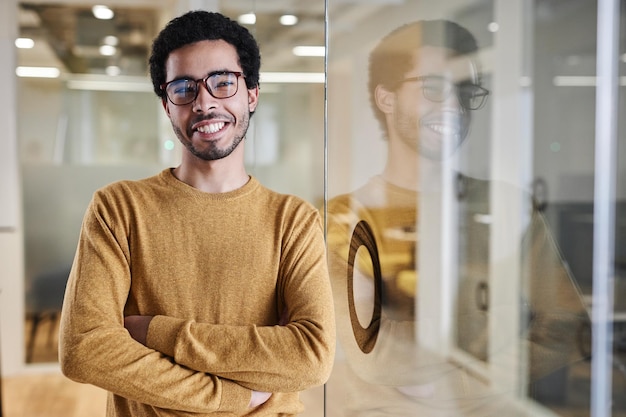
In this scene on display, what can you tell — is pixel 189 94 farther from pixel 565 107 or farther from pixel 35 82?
pixel 35 82

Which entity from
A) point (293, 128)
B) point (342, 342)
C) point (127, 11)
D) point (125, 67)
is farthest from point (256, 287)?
point (125, 67)

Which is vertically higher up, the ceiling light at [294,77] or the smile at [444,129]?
the ceiling light at [294,77]

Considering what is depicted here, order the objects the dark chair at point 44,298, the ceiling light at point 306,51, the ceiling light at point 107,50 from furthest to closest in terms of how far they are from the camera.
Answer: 1. the ceiling light at point 107,50
2. the dark chair at point 44,298
3. the ceiling light at point 306,51

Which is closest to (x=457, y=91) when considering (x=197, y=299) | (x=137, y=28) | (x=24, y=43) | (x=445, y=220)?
(x=445, y=220)

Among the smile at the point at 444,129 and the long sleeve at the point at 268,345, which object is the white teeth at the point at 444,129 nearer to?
the smile at the point at 444,129

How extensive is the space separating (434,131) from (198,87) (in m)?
0.62

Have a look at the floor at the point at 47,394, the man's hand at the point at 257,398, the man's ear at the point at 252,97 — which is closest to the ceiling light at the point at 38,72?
the floor at the point at 47,394

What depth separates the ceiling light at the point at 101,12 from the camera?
3.14 m

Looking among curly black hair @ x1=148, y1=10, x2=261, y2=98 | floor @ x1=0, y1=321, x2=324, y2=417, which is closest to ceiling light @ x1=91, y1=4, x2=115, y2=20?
floor @ x1=0, y1=321, x2=324, y2=417

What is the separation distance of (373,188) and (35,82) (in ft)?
7.16

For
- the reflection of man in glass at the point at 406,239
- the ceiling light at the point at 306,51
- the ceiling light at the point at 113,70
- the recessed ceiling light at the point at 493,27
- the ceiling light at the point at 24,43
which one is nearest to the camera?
the reflection of man in glass at the point at 406,239

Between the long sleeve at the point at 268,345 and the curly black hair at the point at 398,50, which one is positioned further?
the curly black hair at the point at 398,50

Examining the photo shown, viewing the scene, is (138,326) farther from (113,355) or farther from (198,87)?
(198,87)

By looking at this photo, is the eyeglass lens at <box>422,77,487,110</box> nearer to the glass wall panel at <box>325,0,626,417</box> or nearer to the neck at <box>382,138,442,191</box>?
the glass wall panel at <box>325,0,626,417</box>
